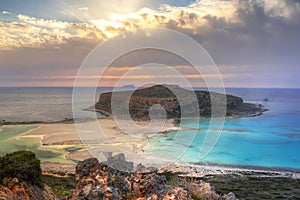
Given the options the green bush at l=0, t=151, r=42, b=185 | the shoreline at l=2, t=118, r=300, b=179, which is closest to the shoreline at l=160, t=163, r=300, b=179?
the shoreline at l=2, t=118, r=300, b=179

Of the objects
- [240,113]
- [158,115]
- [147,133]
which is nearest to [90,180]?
[147,133]

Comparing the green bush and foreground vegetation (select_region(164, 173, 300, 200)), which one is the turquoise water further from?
the green bush

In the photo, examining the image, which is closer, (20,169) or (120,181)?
(120,181)

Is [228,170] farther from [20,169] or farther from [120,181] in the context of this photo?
[20,169]

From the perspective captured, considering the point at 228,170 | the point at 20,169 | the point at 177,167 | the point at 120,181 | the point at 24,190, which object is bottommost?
the point at 228,170

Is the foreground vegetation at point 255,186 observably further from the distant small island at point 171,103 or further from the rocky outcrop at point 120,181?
the distant small island at point 171,103

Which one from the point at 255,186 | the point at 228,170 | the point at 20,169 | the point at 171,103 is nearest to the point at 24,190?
the point at 20,169

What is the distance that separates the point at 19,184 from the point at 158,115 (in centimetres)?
7672

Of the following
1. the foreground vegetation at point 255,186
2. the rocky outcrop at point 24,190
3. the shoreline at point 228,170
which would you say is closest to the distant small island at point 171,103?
the shoreline at point 228,170

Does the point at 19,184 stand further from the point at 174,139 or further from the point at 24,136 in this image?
the point at 24,136

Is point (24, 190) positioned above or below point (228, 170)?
above

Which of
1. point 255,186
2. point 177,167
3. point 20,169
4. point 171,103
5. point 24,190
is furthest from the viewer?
point 171,103

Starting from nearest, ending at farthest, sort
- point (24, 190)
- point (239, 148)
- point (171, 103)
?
point (24, 190) < point (239, 148) < point (171, 103)

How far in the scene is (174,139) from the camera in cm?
5253
